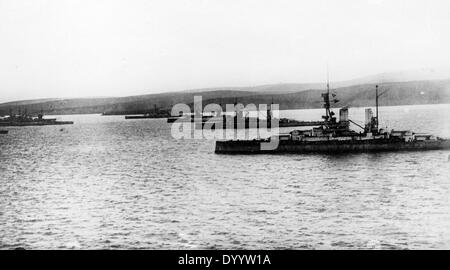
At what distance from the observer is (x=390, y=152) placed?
52.5 m

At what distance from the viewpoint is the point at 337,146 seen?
5431cm

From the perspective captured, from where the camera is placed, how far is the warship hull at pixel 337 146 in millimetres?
52969

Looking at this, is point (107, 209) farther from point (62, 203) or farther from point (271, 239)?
point (271, 239)

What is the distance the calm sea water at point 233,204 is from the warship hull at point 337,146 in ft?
19.9

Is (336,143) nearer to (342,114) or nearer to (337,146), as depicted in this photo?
(337,146)

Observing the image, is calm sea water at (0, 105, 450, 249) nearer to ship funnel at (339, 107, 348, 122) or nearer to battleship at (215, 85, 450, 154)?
battleship at (215, 85, 450, 154)

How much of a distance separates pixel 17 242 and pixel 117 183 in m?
15.8

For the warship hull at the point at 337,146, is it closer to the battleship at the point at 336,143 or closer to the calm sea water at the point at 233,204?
the battleship at the point at 336,143

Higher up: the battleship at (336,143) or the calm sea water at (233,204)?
the battleship at (336,143)

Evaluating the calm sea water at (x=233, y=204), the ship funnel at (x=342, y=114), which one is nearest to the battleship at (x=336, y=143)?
the ship funnel at (x=342, y=114)

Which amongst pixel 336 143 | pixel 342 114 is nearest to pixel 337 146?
pixel 336 143

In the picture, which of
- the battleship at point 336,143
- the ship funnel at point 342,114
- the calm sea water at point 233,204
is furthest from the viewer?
the ship funnel at point 342,114

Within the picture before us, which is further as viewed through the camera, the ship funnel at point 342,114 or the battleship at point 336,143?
the ship funnel at point 342,114

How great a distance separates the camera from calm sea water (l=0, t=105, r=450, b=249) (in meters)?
18.8
